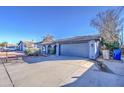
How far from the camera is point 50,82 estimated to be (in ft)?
19.5

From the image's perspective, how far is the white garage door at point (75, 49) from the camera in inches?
550

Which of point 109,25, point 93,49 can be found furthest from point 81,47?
point 109,25

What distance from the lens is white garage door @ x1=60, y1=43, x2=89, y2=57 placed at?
1398 cm

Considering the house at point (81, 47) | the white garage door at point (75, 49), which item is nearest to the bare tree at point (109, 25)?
the house at point (81, 47)

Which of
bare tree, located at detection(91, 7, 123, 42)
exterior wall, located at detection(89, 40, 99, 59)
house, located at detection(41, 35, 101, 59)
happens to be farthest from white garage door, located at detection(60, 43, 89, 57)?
bare tree, located at detection(91, 7, 123, 42)

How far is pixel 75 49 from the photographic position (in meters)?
15.4

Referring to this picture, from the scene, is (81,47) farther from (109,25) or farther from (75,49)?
(109,25)

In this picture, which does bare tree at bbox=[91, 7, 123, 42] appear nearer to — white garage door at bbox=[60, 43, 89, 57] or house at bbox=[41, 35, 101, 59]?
house at bbox=[41, 35, 101, 59]

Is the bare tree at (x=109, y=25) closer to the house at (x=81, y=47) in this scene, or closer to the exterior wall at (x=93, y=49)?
the house at (x=81, y=47)

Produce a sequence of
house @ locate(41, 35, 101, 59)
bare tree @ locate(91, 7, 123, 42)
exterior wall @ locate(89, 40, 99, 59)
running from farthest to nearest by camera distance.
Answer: bare tree @ locate(91, 7, 123, 42) < house @ locate(41, 35, 101, 59) < exterior wall @ locate(89, 40, 99, 59)
